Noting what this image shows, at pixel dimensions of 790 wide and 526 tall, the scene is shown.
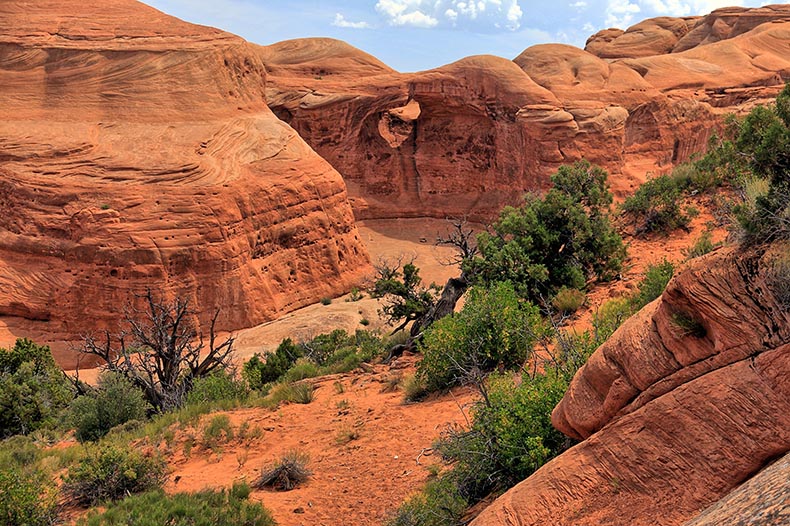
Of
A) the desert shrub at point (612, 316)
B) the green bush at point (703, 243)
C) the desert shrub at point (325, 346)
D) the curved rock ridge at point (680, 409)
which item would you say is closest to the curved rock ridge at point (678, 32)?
the green bush at point (703, 243)

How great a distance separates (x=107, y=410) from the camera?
35.1 feet

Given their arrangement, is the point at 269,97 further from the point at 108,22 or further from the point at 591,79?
the point at 591,79

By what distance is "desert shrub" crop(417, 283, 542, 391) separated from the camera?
372 inches

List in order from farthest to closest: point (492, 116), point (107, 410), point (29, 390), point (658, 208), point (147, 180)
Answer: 1. point (492, 116)
2. point (147, 180)
3. point (658, 208)
4. point (29, 390)
5. point (107, 410)

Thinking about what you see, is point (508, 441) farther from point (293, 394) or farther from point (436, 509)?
point (293, 394)

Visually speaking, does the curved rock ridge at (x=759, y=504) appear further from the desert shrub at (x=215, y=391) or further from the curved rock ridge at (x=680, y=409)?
the desert shrub at (x=215, y=391)

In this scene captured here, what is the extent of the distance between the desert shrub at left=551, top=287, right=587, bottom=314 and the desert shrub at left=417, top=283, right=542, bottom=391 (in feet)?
6.69

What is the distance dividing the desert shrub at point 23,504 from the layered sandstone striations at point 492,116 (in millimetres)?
24150

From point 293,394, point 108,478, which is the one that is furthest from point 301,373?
point 108,478

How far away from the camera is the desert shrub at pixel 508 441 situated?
6.25m

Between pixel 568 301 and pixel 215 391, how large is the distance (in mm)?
6389

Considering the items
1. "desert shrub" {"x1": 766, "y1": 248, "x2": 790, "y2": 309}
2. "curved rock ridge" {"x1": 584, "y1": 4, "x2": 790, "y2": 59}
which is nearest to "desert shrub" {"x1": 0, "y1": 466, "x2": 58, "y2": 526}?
"desert shrub" {"x1": 766, "y1": 248, "x2": 790, "y2": 309}

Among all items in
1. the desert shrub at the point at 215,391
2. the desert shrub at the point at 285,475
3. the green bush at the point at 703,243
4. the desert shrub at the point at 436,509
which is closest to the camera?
the desert shrub at the point at 436,509

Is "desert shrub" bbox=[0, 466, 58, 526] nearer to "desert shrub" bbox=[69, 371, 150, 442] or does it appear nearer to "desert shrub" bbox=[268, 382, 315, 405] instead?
"desert shrub" bbox=[69, 371, 150, 442]
